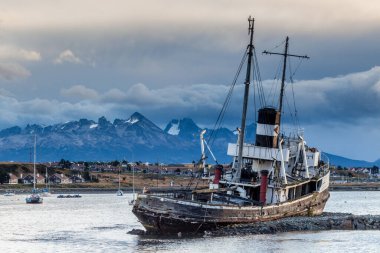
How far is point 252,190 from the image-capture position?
3442 inches

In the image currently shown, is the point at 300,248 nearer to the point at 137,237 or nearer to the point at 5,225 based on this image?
the point at 137,237

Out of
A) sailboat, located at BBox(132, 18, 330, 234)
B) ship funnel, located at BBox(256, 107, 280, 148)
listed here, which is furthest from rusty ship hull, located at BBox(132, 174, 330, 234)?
ship funnel, located at BBox(256, 107, 280, 148)

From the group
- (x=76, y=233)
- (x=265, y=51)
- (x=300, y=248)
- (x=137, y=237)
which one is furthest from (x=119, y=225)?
(x=300, y=248)

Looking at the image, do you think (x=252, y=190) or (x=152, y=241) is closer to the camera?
(x=152, y=241)

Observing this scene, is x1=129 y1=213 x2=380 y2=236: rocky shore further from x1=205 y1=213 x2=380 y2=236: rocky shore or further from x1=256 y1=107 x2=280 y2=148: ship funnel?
x1=256 y1=107 x2=280 y2=148: ship funnel

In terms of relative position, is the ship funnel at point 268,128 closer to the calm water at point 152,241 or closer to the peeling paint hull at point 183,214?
the peeling paint hull at point 183,214

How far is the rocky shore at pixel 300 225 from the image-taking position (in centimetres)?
7912

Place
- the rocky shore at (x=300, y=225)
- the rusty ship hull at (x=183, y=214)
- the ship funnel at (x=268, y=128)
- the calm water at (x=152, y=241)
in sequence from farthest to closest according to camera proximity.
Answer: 1. the ship funnel at (x=268, y=128)
2. the rocky shore at (x=300, y=225)
3. the rusty ship hull at (x=183, y=214)
4. the calm water at (x=152, y=241)

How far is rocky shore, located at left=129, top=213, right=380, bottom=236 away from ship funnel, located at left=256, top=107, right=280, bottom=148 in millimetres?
8297

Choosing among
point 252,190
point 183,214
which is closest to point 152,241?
point 183,214

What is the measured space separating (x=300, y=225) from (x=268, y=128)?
11.9 m

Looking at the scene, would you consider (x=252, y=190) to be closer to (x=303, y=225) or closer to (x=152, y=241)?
(x=303, y=225)

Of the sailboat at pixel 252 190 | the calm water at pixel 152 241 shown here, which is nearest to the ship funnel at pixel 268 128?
the sailboat at pixel 252 190

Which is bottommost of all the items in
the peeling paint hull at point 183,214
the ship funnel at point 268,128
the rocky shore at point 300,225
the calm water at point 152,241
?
the calm water at point 152,241
